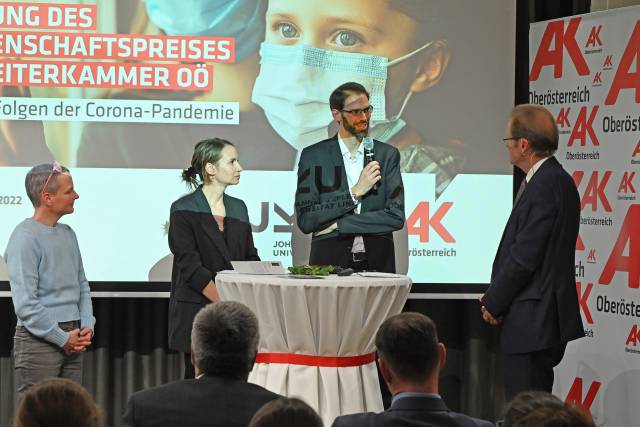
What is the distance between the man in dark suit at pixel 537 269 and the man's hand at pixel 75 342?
1.83 metres

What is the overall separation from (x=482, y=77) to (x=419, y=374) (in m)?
3.89

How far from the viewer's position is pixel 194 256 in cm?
504

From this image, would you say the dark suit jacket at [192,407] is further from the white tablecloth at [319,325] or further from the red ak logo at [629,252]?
the red ak logo at [629,252]

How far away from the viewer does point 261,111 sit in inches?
238

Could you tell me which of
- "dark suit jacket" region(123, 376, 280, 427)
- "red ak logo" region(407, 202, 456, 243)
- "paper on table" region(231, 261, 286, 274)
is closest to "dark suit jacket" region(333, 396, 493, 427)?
"dark suit jacket" region(123, 376, 280, 427)

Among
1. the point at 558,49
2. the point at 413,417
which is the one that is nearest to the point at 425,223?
the point at 558,49

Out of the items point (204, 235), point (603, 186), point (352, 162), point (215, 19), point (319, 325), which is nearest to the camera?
point (319, 325)

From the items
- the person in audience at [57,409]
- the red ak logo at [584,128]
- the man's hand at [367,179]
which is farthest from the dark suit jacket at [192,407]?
the red ak logo at [584,128]

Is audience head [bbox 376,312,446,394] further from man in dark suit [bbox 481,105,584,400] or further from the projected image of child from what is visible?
the projected image of child

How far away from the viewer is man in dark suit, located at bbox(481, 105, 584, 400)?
429 cm

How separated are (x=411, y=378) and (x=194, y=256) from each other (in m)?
2.55

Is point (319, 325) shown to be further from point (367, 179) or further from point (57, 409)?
point (57, 409)

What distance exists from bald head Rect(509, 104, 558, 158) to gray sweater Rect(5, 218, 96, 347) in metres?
2.10

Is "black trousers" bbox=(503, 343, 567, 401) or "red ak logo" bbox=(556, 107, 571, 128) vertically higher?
"red ak logo" bbox=(556, 107, 571, 128)
